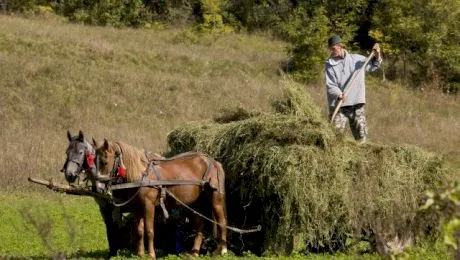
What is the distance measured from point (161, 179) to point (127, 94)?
1956 cm

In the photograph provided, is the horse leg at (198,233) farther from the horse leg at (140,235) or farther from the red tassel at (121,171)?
the red tassel at (121,171)

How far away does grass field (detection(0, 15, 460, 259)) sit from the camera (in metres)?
21.4

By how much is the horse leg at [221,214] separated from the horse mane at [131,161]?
101cm

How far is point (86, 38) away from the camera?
35812mm

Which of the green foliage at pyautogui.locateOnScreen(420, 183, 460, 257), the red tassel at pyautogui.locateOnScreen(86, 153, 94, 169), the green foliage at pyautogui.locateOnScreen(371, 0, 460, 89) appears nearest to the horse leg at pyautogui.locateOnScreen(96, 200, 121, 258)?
the red tassel at pyautogui.locateOnScreen(86, 153, 94, 169)

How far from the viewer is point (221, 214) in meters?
10.5

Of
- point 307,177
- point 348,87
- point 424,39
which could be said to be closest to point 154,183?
point 307,177

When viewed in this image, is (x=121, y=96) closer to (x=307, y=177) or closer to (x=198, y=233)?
(x=198, y=233)

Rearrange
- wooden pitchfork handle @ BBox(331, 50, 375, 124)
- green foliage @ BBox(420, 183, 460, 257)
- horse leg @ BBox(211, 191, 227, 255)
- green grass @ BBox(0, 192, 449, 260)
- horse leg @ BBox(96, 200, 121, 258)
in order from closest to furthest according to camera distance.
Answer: green foliage @ BBox(420, 183, 460, 257)
green grass @ BBox(0, 192, 449, 260)
horse leg @ BBox(96, 200, 121, 258)
horse leg @ BBox(211, 191, 227, 255)
wooden pitchfork handle @ BBox(331, 50, 375, 124)

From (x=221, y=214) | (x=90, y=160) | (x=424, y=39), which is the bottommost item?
(x=424, y=39)

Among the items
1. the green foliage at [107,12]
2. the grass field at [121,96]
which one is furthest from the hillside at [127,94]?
the green foliage at [107,12]

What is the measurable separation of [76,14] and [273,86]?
16.0m

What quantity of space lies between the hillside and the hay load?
416 inches

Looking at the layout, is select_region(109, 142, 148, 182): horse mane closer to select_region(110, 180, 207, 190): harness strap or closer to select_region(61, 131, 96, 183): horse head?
select_region(110, 180, 207, 190): harness strap
